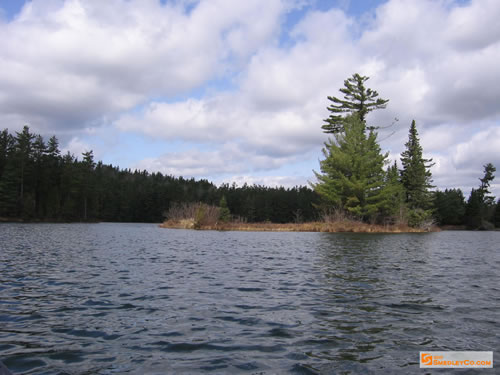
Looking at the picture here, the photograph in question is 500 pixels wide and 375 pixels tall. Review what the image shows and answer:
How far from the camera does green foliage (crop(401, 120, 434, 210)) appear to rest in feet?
202

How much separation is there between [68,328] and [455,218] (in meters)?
108

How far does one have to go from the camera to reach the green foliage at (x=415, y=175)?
6150cm

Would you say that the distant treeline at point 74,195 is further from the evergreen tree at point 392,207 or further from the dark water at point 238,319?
the dark water at point 238,319

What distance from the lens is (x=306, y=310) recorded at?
7.04m

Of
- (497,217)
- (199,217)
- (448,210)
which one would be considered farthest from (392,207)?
(497,217)

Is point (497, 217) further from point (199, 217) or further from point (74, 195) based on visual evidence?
point (74, 195)

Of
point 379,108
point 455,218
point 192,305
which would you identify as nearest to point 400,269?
point 192,305

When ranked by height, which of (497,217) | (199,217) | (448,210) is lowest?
(199,217)

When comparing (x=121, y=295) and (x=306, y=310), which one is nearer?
(x=306, y=310)

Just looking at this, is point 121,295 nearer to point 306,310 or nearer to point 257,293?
point 257,293

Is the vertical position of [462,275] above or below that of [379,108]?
below

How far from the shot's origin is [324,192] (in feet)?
157

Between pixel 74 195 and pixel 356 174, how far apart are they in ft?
249

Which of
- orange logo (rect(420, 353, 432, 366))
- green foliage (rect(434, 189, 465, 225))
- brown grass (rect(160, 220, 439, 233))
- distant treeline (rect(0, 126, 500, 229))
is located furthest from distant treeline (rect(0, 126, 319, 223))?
orange logo (rect(420, 353, 432, 366))
